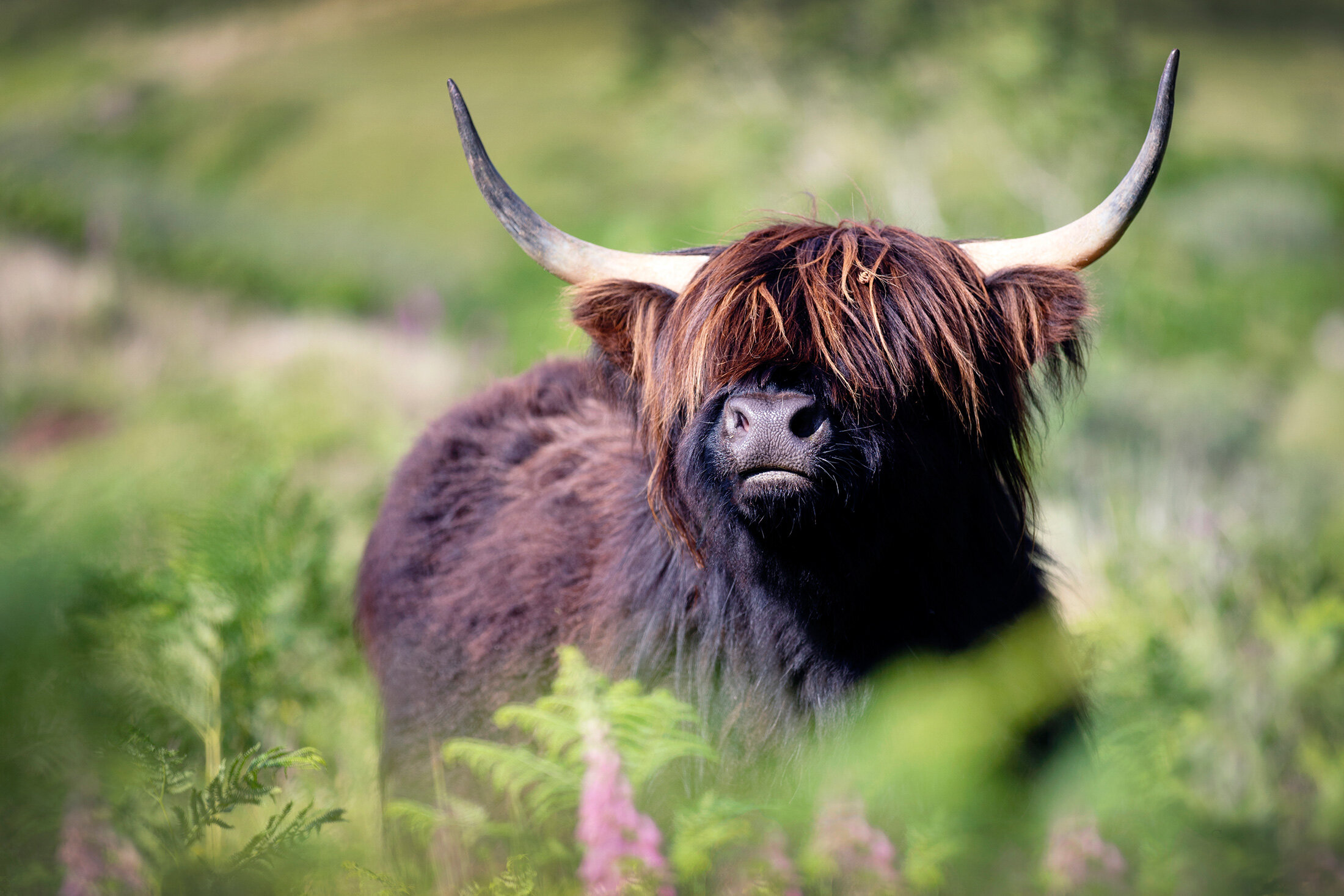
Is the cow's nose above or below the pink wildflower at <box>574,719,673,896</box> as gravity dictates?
above

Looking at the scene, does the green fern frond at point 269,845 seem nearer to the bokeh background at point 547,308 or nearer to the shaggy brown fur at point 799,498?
the bokeh background at point 547,308

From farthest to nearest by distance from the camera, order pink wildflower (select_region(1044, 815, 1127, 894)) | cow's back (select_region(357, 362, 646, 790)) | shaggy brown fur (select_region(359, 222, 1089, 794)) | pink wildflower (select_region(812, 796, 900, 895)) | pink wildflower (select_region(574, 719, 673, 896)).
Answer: cow's back (select_region(357, 362, 646, 790)) → shaggy brown fur (select_region(359, 222, 1089, 794)) → pink wildflower (select_region(1044, 815, 1127, 894)) → pink wildflower (select_region(812, 796, 900, 895)) → pink wildflower (select_region(574, 719, 673, 896))

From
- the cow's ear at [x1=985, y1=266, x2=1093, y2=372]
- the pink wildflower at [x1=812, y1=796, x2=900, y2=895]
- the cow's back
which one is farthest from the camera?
the cow's back

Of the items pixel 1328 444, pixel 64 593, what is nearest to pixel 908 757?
pixel 64 593

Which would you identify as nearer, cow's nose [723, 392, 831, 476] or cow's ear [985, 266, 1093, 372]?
cow's nose [723, 392, 831, 476]

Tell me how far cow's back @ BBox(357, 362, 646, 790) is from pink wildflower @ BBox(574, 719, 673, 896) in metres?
1.10

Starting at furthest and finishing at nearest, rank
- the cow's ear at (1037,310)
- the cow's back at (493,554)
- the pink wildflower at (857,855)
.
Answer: the cow's back at (493,554) < the cow's ear at (1037,310) < the pink wildflower at (857,855)

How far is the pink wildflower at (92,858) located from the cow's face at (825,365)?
146cm

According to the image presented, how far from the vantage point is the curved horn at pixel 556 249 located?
2.82 meters

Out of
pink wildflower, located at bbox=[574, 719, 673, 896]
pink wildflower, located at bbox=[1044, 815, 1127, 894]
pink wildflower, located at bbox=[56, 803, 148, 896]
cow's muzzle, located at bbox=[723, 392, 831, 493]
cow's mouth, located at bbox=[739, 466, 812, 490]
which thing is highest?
cow's muzzle, located at bbox=[723, 392, 831, 493]

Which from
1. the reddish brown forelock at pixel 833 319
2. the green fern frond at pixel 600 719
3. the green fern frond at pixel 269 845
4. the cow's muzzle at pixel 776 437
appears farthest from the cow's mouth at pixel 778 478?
the green fern frond at pixel 269 845

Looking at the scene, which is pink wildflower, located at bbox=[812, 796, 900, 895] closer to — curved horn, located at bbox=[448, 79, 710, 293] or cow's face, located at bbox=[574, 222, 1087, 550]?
cow's face, located at bbox=[574, 222, 1087, 550]

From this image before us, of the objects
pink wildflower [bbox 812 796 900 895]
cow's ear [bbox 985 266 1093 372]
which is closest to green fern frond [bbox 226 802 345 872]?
pink wildflower [bbox 812 796 900 895]

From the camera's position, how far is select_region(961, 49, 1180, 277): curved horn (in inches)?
97.3
